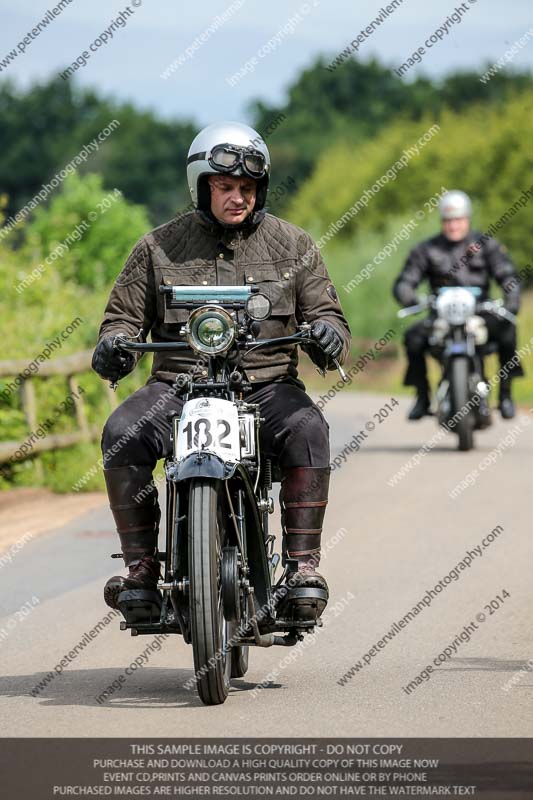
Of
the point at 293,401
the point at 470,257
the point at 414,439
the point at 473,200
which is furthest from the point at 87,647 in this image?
the point at 473,200

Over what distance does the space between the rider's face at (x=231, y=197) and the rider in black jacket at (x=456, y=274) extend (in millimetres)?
9849

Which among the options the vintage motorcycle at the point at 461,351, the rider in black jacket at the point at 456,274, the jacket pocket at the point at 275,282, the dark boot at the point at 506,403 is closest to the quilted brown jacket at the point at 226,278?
the jacket pocket at the point at 275,282

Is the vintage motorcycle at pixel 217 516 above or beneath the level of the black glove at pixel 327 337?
beneath

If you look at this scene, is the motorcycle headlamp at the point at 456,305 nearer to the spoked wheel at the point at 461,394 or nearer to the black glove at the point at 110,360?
the spoked wheel at the point at 461,394

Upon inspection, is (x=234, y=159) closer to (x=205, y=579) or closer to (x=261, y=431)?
(x=261, y=431)

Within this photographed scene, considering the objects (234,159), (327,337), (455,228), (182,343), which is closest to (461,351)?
(455,228)

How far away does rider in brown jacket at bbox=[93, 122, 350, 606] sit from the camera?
684cm

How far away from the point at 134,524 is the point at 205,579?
0.77m

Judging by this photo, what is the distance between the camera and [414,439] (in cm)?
1944

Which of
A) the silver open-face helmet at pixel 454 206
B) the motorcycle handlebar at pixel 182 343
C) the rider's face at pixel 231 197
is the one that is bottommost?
the motorcycle handlebar at pixel 182 343

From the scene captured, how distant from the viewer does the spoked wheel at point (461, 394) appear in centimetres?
1658

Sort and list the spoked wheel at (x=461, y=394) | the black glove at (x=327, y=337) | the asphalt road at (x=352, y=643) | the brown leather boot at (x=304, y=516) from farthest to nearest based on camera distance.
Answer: the spoked wheel at (x=461, y=394), the brown leather boot at (x=304, y=516), the black glove at (x=327, y=337), the asphalt road at (x=352, y=643)

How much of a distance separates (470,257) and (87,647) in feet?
31.6

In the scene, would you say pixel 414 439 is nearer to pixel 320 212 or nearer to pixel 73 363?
pixel 73 363
